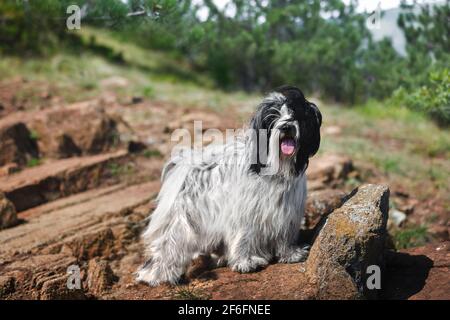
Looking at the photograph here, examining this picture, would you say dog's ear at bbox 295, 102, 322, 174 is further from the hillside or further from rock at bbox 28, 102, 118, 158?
rock at bbox 28, 102, 118, 158

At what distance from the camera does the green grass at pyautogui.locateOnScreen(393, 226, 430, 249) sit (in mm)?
7027

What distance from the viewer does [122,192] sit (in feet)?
26.0

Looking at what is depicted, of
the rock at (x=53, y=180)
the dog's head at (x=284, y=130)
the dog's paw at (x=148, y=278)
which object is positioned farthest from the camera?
the rock at (x=53, y=180)

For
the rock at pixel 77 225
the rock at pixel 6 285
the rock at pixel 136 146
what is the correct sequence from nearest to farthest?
1. the rock at pixel 6 285
2. the rock at pixel 77 225
3. the rock at pixel 136 146

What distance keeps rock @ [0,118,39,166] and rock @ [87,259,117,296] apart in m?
3.37

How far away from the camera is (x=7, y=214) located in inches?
264

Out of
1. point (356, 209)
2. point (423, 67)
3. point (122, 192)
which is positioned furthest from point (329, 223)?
point (423, 67)

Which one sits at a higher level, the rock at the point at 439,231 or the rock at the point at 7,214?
the rock at the point at 7,214

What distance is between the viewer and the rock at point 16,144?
28.1 feet

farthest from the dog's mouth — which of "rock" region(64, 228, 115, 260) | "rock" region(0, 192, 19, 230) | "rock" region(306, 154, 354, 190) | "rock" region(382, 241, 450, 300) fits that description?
"rock" region(0, 192, 19, 230)

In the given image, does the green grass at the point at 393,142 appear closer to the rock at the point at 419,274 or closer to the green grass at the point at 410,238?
the green grass at the point at 410,238

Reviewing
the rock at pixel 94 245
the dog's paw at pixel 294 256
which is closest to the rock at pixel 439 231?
the dog's paw at pixel 294 256
